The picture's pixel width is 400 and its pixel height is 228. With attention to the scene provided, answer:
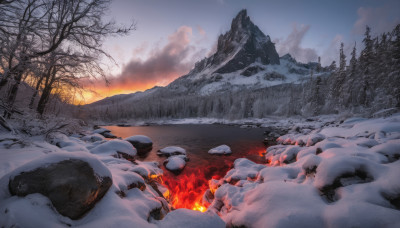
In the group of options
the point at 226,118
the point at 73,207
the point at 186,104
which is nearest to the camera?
the point at 73,207

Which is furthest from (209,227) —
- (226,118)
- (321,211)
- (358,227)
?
(226,118)

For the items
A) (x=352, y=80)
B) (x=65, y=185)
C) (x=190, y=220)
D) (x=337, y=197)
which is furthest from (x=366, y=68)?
(x=65, y=185)

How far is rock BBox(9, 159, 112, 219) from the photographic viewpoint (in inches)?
100

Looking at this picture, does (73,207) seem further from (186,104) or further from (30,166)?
(186,104)

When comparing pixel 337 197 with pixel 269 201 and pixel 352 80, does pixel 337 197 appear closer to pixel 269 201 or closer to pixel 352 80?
pixel 269 201

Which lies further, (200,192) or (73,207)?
(200,192)

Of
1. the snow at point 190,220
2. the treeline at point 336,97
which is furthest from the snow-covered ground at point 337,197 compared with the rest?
the treeline at point 336,97

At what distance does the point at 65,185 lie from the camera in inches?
109

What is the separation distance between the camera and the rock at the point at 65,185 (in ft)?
8.37

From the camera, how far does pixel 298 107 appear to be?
51031 millimetres

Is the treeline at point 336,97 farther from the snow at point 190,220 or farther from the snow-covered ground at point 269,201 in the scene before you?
the snow at point 190,220

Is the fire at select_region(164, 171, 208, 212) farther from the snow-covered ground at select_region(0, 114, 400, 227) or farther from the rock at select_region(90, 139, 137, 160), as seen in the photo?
the rock at select_region(90, 139, 137, 160)

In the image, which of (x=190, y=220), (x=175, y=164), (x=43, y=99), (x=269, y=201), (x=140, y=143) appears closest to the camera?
(x=190, y=220)

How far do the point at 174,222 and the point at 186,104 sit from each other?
271 ft
